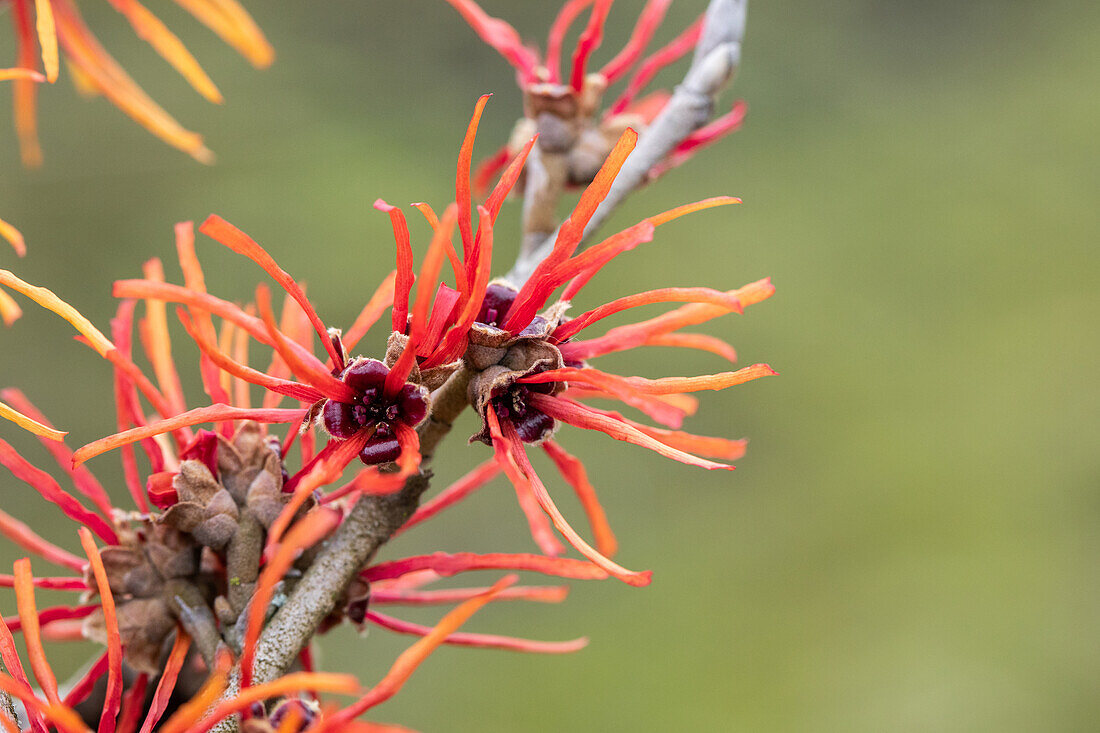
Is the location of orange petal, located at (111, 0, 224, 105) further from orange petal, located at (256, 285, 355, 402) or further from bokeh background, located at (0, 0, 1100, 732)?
bokeh background, located at (0, 0, 1100, 732)

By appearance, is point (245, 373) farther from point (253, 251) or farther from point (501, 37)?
point (501, 37)

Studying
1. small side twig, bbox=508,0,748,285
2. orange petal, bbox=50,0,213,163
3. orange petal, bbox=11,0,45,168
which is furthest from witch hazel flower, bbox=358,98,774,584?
orange petal, bbox=11,0,45,168

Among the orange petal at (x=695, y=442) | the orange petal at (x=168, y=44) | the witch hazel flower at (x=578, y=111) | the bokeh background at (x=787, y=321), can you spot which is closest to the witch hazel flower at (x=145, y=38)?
the orange petal at (x=168, y=44)

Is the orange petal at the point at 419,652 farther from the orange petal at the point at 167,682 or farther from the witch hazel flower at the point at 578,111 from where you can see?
the witch hazel flower at the point at 578,111

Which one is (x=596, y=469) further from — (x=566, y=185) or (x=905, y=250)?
(x=566, y=185)

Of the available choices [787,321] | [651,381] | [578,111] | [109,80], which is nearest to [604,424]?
[651,381]
